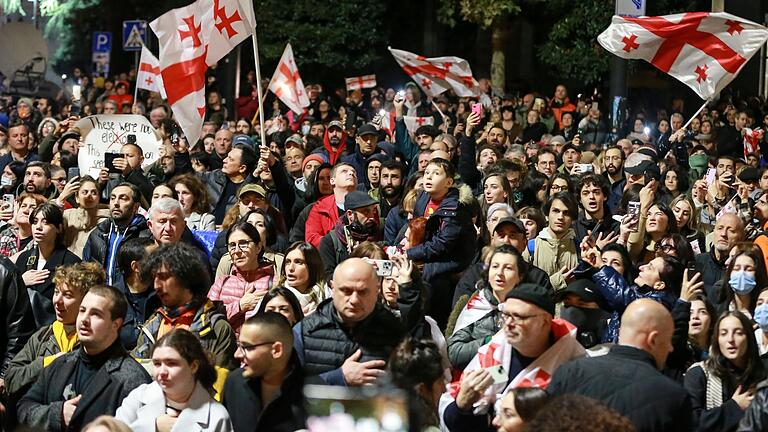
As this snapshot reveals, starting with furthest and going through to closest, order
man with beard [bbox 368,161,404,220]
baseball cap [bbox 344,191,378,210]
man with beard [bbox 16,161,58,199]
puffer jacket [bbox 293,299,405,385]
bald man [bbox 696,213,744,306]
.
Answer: man with beard [bbox 16,161,58,199] → man with beard [bbox 368,161,404,220] → bald man [bbox 696,213,744,306] → baseball cap [bbox 344,191,378,210] → puffer jacket [bbox 293,299,405,385]

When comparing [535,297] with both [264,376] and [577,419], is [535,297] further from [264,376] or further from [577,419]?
[577,419]

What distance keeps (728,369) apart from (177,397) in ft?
9.90

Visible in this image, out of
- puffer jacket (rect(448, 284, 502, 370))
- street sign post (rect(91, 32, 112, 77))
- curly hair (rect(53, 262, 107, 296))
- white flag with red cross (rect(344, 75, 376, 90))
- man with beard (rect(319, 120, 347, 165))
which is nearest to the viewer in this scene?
puffer jacket (rect(448, 284, 502, 370))

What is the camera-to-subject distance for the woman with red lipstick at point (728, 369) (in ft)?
24.5

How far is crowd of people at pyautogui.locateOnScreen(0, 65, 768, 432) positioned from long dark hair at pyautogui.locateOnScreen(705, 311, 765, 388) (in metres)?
0.01

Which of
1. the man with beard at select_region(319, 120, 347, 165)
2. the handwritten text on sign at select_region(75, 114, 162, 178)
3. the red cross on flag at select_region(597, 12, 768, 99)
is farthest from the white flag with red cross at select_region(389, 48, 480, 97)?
the handwritten text on sign at select_region(75, 114, 162, 178)

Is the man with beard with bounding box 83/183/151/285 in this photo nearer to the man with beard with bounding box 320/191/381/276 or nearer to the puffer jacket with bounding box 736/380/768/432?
the man with beard with bounding box 320/191/381/276

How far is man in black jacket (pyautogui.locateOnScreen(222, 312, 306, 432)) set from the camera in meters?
6.53

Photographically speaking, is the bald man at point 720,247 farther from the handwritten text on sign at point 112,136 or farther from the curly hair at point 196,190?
the handwritten text on sign at point 112,136

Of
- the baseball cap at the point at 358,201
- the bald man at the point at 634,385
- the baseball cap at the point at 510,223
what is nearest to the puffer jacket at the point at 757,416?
the bald man at the point at 634,385

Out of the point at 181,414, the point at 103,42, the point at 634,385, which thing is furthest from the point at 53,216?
the point at 103,42

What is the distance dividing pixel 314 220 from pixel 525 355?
5.30 metres

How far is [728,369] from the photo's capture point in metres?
7.54

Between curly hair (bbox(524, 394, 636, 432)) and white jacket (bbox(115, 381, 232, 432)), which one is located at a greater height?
curly hair (bbox(524, 394, 636, 432))
